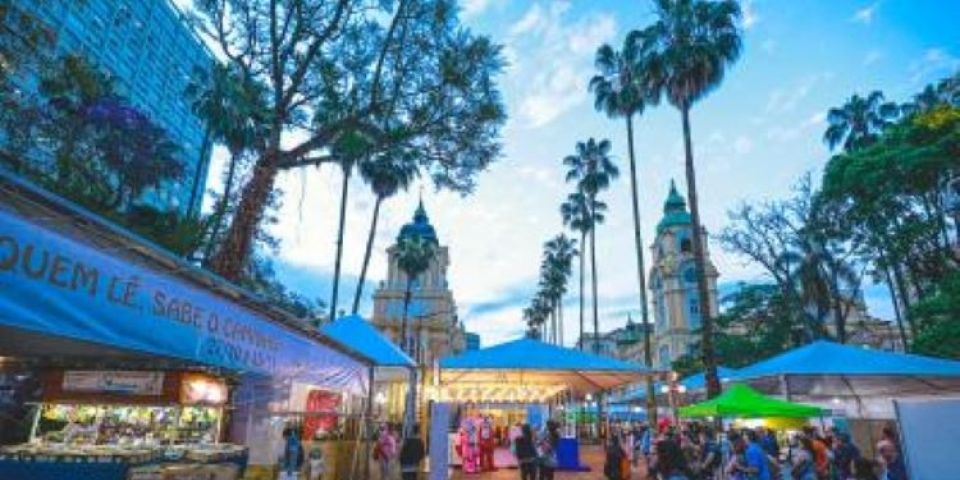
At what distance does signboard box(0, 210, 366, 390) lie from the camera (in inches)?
146

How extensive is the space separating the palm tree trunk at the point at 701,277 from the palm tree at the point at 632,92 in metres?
2.89

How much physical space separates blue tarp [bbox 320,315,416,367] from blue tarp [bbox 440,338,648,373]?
1876mm

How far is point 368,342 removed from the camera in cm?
1548

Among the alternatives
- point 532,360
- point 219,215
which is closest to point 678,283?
point 532,360

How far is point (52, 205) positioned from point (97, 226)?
432mm

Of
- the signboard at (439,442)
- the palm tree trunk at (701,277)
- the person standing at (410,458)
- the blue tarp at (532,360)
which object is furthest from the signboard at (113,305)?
the palm tree trunk at (701,277)

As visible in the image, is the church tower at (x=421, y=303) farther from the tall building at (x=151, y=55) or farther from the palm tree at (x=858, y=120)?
the palm tree at (x=858, y=120)

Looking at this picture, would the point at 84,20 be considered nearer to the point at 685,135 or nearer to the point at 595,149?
the point at 595,149

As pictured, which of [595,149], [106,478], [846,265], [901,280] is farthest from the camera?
[595,149]

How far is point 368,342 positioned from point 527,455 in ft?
16.0

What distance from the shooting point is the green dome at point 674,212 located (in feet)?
260

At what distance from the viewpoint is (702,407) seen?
1574cm

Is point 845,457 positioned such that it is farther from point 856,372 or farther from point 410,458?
point 410,458

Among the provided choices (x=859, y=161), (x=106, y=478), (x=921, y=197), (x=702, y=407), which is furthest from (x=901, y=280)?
(x=106, y=478)
